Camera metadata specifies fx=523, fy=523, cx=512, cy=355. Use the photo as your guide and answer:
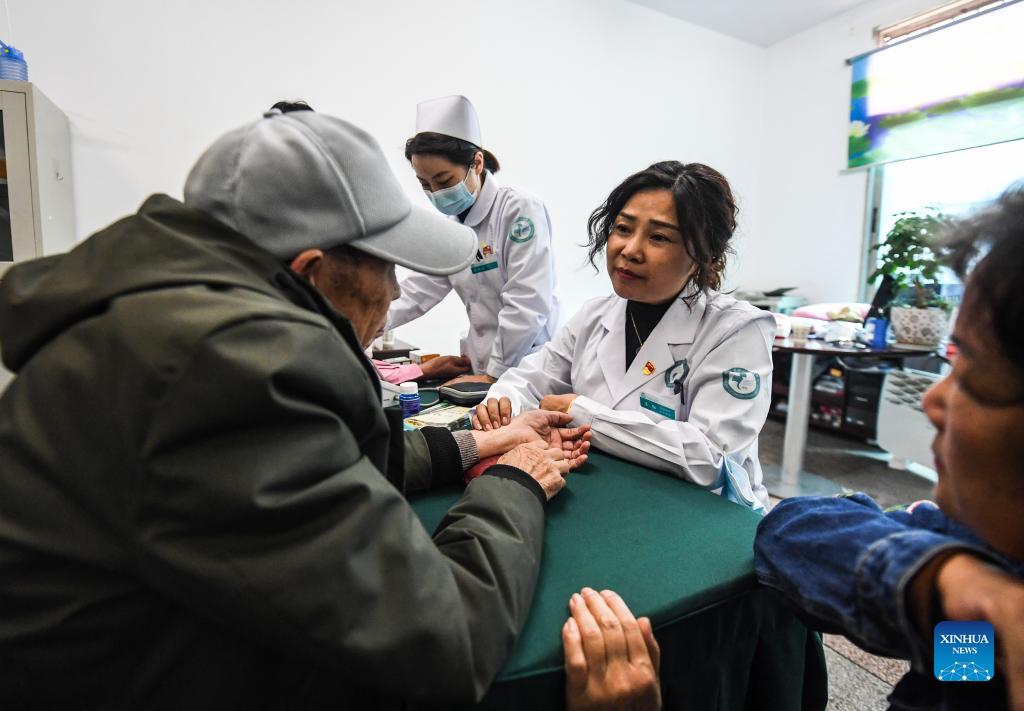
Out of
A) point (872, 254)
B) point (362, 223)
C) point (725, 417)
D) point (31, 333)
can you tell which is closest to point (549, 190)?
point (872, 254)

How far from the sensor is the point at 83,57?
254 centimetres

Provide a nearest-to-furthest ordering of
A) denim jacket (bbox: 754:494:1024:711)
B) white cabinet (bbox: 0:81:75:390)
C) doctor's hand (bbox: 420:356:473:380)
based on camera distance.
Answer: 1. denim jacket (bbox: 754:494:1024:711)
2. doctor's hand (bbox: 420:356:473:380)
3. white cabinet (bbox: 0:81:75:390)

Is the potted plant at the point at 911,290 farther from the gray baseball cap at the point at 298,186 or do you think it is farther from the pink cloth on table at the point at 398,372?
the gray baseball cap at the point at 298,186

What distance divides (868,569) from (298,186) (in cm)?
83

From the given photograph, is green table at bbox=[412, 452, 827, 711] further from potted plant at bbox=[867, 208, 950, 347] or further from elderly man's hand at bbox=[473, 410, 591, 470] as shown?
potted plant at bbox=[867, 208, 950, 347]

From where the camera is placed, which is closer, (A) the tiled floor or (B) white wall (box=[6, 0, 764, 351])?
(A) the tiled floor

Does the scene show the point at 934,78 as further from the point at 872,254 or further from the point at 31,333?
the point at 31,333

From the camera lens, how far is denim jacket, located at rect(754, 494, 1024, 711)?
55cm

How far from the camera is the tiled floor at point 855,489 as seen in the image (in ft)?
5.24

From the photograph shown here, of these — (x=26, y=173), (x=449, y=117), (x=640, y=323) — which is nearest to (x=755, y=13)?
(x=449, y=117)

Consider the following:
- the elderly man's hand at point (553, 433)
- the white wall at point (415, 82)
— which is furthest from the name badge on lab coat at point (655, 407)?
the white wall at point (415, 82)

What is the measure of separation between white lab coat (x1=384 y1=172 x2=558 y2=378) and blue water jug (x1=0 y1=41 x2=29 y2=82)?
1.81 m

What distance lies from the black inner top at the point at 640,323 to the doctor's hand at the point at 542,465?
0.52 metres

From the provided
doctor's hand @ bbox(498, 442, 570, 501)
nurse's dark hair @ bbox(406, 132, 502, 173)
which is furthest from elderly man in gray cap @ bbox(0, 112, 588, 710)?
nurse's dark hair @ bbox(406, 132, 502, 173)
